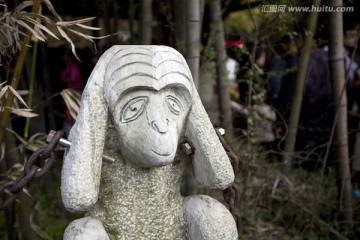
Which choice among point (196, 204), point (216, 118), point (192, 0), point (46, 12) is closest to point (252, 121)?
point (216, 118)

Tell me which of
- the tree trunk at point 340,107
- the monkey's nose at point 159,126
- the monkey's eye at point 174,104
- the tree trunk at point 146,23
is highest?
the tree trunk at point 146,23

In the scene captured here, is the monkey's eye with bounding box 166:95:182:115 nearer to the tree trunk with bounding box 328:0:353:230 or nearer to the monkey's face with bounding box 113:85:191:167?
the monkey's face with bounding box 113:85:191:167

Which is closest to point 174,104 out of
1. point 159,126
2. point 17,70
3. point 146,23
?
point 159,126

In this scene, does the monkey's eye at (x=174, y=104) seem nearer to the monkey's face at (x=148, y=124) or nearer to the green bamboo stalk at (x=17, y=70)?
the monkey's face at (x=148, y=124)

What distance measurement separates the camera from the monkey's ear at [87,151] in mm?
1549

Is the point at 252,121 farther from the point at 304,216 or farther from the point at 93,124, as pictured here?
the point at 93,124

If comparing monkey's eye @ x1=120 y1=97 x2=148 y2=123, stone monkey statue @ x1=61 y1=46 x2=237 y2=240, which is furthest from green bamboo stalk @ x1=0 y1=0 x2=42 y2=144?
monkey's eye @ x1=120 y1=97 x2=148 y2=123

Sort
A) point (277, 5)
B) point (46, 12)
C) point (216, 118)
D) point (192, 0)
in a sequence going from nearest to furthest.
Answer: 1. point (192, 0)
2. point (277, 5)
3. point (216, 118)
4. point (46, 12)

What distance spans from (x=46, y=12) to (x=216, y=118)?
1.68 metres

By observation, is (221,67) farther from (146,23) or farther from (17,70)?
(17,70)

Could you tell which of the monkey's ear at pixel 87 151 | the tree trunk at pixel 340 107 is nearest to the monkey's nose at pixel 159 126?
the monkey's ear at pixel 87 151

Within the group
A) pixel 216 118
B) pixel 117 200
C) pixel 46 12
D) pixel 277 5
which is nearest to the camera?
pixel 117 200

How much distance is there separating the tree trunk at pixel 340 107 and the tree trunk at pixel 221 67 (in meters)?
0.63

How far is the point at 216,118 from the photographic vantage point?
349 centimetres
